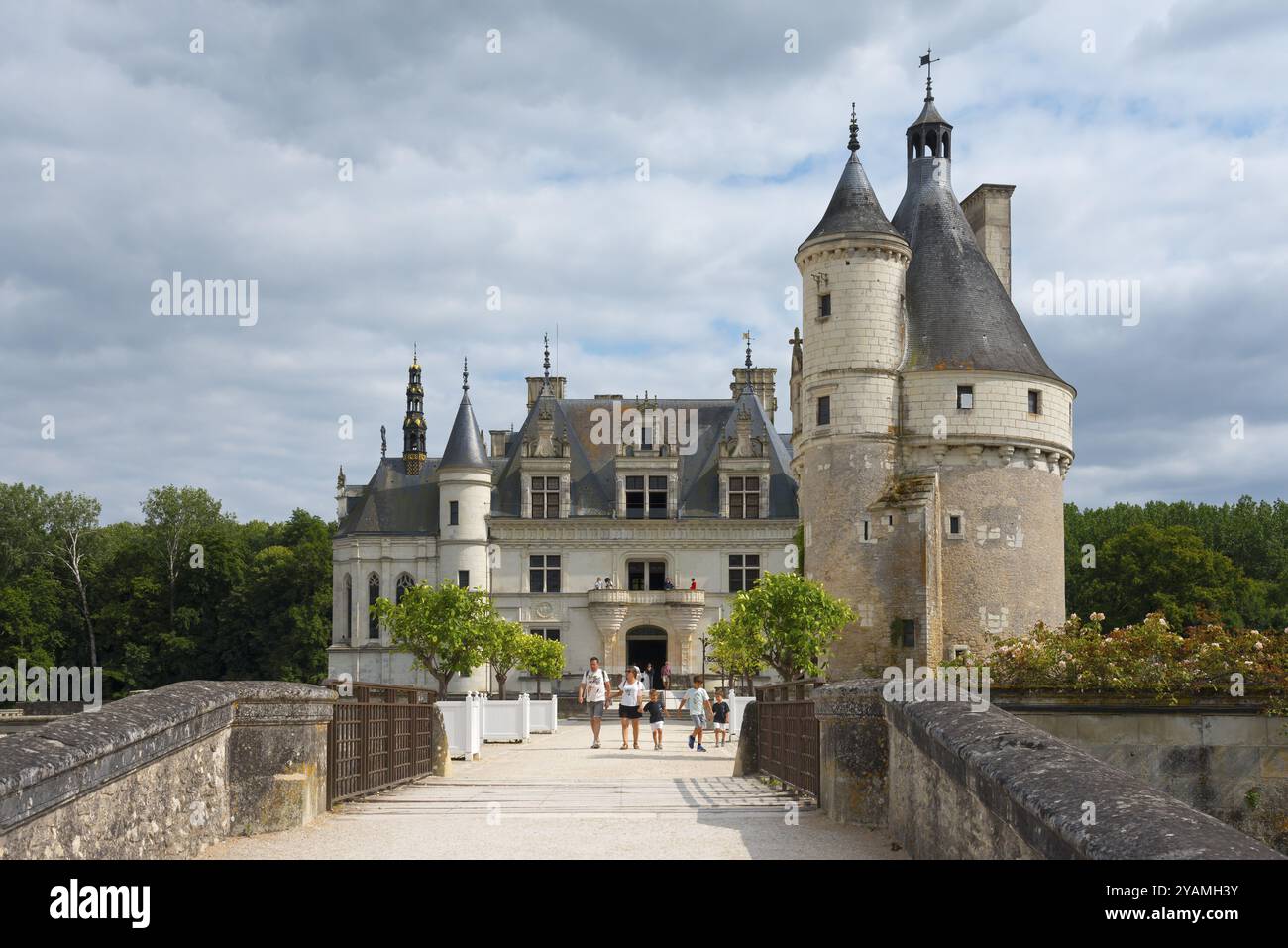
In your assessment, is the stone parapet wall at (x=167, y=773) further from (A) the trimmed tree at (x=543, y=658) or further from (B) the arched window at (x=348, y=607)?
(B) the arched window at (x=348, y=607)

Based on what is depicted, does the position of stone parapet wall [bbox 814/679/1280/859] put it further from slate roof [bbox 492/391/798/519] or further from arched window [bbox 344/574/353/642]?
arched window [bbox 344/574/353/642]

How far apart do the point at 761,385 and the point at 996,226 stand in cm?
1868

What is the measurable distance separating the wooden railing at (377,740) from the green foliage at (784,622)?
14079 mm

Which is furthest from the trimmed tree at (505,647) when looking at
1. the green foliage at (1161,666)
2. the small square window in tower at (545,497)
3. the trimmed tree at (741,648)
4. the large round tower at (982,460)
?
the green foliage at (1161,666)

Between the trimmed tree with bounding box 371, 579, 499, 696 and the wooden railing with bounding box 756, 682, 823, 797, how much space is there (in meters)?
22.9

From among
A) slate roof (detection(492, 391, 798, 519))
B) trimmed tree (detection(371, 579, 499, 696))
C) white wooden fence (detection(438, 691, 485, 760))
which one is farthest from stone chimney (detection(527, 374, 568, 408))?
white wooden fence (detection(438, 691, 485, 760))

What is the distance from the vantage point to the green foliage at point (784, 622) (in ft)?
101

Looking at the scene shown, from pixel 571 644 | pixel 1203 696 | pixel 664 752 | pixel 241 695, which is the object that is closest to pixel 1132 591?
pixel 571 644

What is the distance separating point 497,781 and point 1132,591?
4840 cm

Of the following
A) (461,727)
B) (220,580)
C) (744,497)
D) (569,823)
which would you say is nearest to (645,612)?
(744,497)

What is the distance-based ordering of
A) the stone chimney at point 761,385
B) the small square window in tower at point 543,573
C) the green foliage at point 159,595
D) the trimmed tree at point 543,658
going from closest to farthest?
1. the trimmed tree at point 543,658
2. the small square window in tower at point 543,573
3. the stone chimney at point 761,385
4. the green foliage at point 159,595

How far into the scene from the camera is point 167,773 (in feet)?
27.0

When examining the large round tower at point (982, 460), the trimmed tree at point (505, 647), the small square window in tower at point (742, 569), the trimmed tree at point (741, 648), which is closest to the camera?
the trimmed tree at point (741, 648)

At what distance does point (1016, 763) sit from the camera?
695 cm
